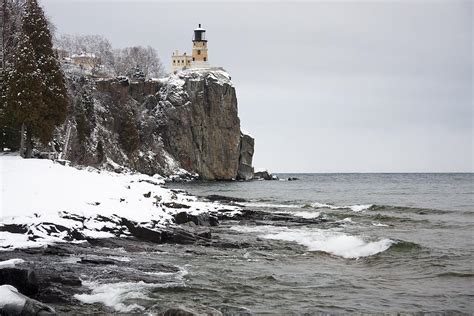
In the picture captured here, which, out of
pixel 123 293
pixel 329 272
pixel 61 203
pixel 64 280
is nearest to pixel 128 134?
pixel 61 203

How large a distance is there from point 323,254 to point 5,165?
17.1 metres

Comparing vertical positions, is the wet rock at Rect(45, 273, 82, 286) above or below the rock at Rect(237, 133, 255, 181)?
below

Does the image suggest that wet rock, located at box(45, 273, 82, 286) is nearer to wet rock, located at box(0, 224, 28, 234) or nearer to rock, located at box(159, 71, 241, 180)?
wet rock, located at box(0, 224, 28, 234)

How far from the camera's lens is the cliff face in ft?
295

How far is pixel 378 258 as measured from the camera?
58.2ft

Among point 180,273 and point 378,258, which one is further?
point 378,258

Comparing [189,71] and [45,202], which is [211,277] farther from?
[189,71]

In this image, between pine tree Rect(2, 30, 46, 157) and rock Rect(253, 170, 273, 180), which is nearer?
pine tree Rect(2, 30, 46, 157)

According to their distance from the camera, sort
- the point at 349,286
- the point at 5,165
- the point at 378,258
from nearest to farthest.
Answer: the point at 349,286
the point at 378,258
the point at 5,165

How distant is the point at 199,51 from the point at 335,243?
118 metres

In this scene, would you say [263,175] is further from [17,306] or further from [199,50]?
[17,306]

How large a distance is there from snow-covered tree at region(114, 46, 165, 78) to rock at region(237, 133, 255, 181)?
1116 inches

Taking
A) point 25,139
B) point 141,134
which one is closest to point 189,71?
point 141,134

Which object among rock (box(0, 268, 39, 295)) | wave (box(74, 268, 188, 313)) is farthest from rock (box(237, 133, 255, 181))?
rock (box(0, 268, 39, 295))
